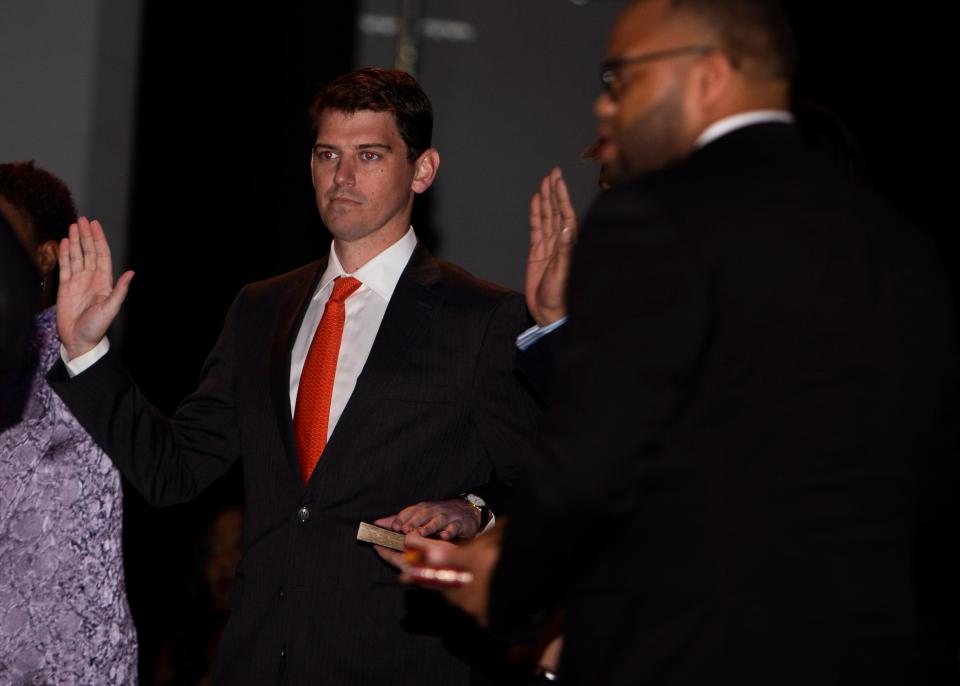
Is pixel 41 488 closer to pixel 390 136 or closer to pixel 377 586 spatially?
pixel 377 586

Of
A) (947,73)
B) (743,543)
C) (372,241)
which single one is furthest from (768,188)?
(947,73)

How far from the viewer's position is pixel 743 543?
1.32m

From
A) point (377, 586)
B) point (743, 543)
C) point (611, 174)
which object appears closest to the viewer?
point (743, 543)

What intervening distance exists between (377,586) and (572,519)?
960 mm

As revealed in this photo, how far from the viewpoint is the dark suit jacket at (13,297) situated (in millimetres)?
1606

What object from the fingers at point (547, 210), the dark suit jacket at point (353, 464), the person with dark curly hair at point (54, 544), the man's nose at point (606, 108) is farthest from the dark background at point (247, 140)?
the man's nose at point (606, 108)

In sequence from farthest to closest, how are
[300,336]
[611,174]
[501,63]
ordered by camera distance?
[501,63] < [300,336] < [611,174]

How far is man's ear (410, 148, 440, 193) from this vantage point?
101 inches

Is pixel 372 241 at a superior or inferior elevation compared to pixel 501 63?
inferior

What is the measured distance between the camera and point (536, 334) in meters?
2.06

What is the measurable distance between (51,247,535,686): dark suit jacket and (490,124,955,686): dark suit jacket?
0.91 metres

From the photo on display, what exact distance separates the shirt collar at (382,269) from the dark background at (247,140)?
133 cm

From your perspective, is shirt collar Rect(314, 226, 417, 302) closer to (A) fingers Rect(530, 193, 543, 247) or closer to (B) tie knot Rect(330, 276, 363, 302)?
(B) tie knot Rect(330, 276, 363, 302)

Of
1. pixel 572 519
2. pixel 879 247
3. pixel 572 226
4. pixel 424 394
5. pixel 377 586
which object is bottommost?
pixel 377 586
